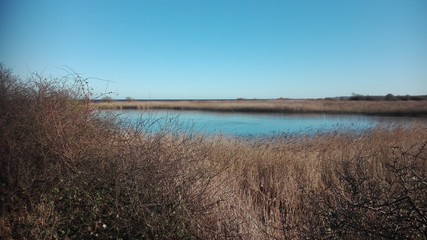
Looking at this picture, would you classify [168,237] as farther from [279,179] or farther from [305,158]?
[305,158]

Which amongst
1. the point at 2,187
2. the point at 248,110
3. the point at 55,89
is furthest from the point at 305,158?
the point at 248,110

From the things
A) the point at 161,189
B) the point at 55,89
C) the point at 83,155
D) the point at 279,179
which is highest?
the point at 55,89

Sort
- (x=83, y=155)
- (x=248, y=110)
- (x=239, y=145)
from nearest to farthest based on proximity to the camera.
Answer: (x=83, y=155), (x=239, y=145), (x=248, y=110)

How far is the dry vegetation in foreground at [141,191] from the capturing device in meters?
3.29

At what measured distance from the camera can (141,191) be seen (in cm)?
414

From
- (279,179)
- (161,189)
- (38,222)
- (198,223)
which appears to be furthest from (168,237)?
(279,179)

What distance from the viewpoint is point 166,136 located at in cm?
565

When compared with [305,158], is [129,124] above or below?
above

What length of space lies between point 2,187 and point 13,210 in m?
0.39

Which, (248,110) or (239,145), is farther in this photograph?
(248,110)

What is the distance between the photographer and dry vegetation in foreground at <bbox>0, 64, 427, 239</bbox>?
10.8 ft

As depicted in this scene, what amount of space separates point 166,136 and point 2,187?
2504 mm

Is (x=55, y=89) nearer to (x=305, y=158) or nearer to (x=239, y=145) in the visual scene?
(x=239, y=145)

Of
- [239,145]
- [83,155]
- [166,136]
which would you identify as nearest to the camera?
[83,155]
